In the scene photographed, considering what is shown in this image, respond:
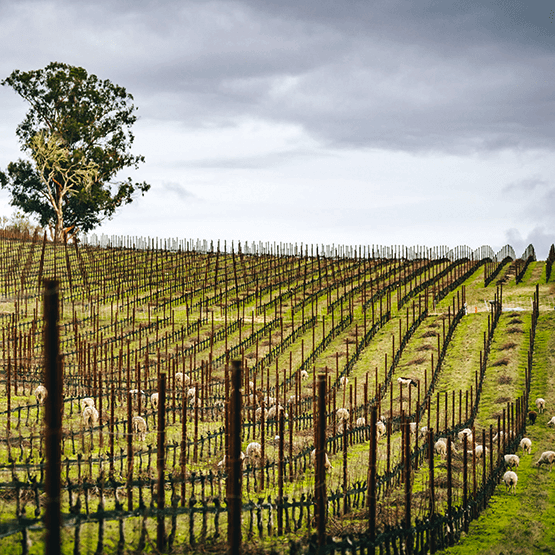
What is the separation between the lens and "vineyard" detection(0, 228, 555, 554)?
9.74m

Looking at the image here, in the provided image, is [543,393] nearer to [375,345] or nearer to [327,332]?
[375,345]

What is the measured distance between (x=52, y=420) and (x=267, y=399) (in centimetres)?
1304

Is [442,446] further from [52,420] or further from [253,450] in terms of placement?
[52,420]

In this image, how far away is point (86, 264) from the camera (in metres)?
47.0

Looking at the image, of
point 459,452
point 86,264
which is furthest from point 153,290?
point 459,452

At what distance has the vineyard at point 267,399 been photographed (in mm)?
9742

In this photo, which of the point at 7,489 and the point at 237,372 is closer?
the point at 237,372

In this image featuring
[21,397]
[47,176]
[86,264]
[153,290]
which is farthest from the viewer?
[47,176]

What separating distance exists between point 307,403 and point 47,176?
130ft

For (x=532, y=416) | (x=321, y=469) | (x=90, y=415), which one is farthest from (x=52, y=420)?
(x=532, y=416)

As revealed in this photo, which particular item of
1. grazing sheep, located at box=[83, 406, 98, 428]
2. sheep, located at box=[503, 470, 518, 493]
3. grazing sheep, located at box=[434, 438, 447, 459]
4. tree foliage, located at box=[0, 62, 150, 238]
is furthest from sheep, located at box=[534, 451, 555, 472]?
tree foliage, located at box=[0, 62, 150, 238]

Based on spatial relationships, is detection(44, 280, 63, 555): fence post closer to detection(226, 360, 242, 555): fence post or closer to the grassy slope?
detection(226, 360, 242, 555): fence post

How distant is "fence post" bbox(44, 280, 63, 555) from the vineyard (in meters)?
0.04

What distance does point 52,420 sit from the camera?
21.1ft
